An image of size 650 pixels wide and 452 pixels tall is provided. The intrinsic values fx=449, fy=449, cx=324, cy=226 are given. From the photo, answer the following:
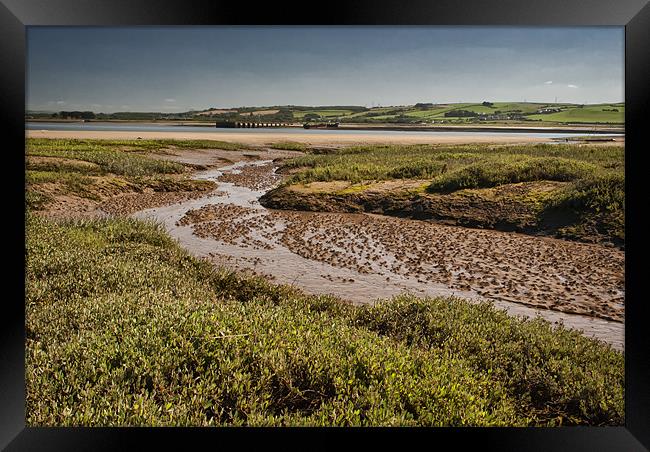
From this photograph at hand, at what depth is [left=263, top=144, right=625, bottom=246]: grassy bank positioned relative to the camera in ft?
21.4

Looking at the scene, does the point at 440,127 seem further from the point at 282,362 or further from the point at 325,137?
the point at 282,362

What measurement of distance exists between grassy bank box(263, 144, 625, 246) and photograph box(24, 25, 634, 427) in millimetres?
40

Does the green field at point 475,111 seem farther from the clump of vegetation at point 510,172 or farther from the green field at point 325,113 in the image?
the clump of vegetation at point 510,172

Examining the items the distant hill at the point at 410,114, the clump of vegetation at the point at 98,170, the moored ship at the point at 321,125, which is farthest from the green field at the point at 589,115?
the clump of vegetation at the point at 98,170

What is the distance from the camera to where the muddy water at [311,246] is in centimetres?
631

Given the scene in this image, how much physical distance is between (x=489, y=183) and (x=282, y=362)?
17.7 ft

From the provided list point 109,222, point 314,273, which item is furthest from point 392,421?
point 109,222

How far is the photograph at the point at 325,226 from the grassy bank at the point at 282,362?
0.09 feet

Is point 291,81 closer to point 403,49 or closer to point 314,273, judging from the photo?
point 403,49

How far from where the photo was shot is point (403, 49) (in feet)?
20.3

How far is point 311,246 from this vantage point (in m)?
7.60

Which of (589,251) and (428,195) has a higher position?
(428,195)

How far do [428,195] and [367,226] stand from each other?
52.0 inches

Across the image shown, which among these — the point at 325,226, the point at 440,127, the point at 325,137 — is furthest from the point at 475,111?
the point at 325,226
